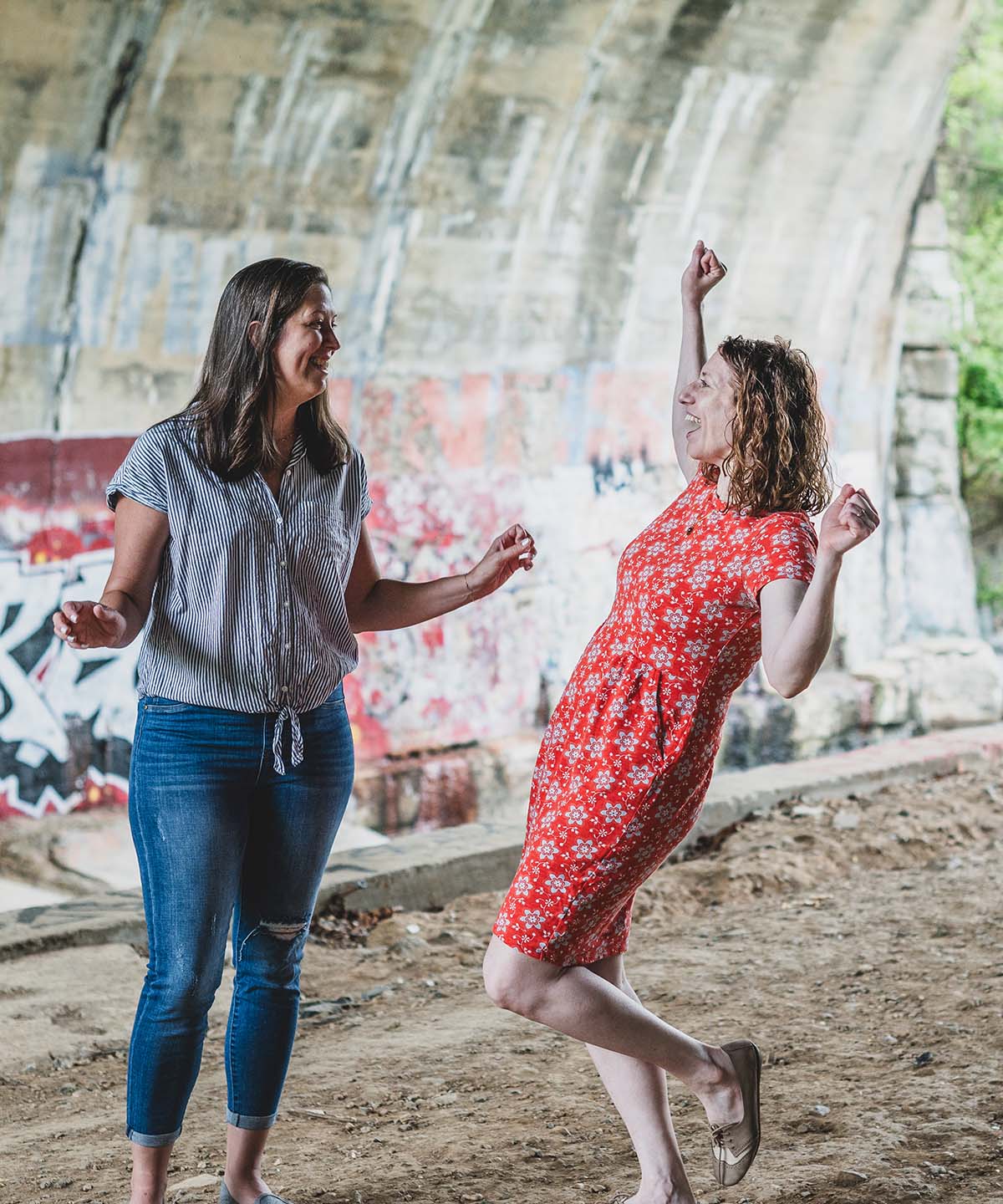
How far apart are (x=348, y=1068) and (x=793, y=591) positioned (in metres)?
2.27

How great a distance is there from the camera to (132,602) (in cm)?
285

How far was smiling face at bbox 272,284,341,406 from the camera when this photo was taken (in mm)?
2920

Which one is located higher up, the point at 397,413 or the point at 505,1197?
the point at 397,413

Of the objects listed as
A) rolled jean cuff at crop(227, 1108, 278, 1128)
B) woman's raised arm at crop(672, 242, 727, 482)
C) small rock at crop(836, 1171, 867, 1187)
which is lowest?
small rock at crop(836, 1171, 867, 1187)

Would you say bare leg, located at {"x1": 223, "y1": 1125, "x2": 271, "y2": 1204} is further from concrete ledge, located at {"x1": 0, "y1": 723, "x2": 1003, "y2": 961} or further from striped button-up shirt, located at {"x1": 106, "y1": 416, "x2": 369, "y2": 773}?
concrete ledge, located at {"x1": 0, "y1": 723, "x2": 1003, "y2": 961}

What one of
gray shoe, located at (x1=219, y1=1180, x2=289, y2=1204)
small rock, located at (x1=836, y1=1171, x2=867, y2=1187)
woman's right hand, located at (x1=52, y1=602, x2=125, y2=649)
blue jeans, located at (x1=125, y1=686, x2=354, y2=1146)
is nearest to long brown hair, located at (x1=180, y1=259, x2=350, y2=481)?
woman's right hand, located at (x1=52, y1=602, x2=125, y2=649)

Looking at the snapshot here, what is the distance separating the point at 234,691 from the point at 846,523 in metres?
1.24

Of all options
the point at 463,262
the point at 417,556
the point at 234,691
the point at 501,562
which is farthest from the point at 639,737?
the point at 463,262

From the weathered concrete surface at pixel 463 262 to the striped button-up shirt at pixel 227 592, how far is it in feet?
13.0

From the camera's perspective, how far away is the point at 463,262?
A: 8008mm

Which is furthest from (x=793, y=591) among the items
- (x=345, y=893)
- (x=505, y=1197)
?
(x=345, y=893)

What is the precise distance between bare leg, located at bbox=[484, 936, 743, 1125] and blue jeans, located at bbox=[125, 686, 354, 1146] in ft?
1.50

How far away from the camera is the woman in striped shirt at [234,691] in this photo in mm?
2850

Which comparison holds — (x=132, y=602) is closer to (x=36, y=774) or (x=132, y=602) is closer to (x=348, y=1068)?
(x=348, y=1068)
